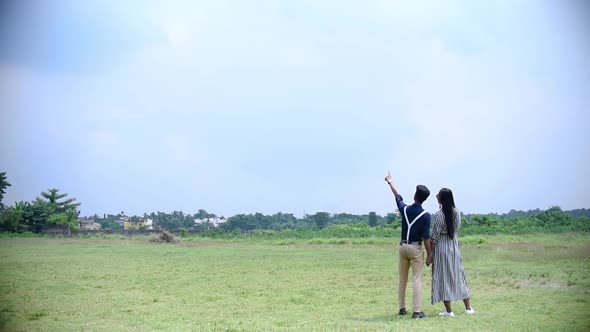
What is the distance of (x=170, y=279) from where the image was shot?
16.2m

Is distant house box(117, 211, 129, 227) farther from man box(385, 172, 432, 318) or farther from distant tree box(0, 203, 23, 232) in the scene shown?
man box(385, 172, 432, 318)

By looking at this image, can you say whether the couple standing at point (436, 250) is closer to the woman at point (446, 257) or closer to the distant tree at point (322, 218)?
the woman at point (446, 257)

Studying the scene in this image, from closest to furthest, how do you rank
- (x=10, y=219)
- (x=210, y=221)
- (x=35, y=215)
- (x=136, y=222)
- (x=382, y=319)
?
(x=382, y=319)
(x=10, y=219)
(x=35, y=215)
(x=136, y=222)
(x=210, y=221)

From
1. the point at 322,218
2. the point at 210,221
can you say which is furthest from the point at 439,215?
the point at 210,221

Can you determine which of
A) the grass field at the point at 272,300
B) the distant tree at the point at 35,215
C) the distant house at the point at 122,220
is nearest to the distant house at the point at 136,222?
the distant house at the point at 122,220

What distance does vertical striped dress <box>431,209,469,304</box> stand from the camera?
28.2ft

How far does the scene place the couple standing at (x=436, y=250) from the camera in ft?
28.2

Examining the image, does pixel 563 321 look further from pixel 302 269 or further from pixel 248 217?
pixel 248 217

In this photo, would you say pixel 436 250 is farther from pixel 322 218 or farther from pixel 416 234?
pixel 322 218

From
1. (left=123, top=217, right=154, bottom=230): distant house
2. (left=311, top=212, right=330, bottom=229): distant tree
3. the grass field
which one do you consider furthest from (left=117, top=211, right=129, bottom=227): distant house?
the grass field

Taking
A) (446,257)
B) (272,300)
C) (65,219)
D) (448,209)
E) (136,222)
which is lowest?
(272,300)

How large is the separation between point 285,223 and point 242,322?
4433 inches

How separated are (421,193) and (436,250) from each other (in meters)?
0.96

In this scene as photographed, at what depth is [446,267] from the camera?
8.74 m
